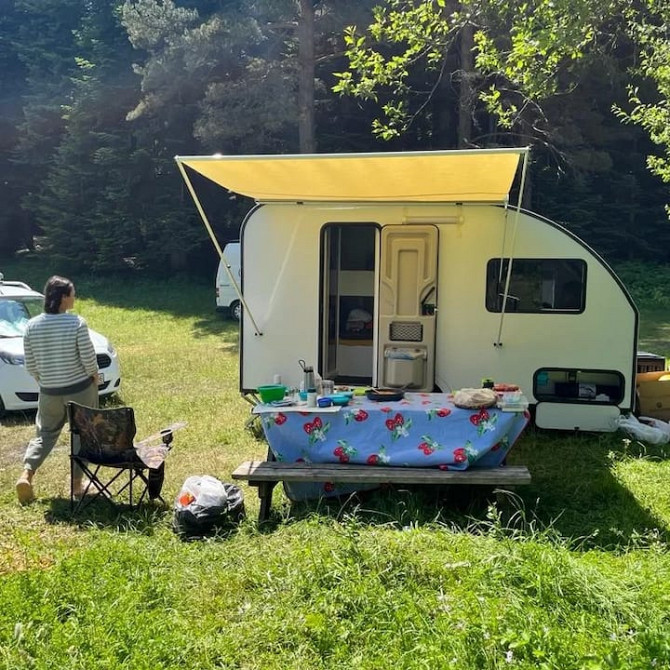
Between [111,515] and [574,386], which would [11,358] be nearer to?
[111,515]

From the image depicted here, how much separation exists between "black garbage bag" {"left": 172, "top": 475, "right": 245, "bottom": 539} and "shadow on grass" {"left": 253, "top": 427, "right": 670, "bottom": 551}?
267 millimetres

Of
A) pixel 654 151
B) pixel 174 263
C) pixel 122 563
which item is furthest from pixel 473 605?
pixel 654 151

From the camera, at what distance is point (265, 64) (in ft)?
59.5

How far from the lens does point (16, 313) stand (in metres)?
9.20

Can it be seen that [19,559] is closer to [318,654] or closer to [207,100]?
[318,654]

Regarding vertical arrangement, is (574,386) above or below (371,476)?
above

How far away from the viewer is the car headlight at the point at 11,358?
315 inches

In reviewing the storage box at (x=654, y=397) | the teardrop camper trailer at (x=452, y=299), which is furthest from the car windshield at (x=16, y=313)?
the storage box at (x=654, y=397)

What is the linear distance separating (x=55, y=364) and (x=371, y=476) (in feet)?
8.27

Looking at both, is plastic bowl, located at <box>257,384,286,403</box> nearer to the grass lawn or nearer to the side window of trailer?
the grass lawn

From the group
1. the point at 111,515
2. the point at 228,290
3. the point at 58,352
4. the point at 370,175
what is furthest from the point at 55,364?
the point at 228,290

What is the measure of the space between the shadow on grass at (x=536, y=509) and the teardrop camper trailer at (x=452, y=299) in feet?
3.99

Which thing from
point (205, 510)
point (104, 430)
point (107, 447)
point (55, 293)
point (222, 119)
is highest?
point (222, 119)

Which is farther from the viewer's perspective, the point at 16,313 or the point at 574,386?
the point at 16,313
